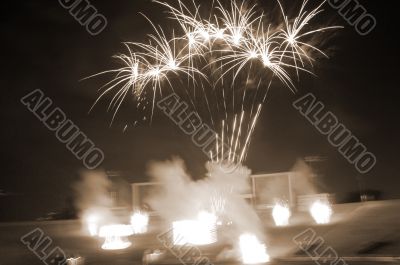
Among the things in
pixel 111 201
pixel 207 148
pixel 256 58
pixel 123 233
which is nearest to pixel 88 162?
pixel 111 201

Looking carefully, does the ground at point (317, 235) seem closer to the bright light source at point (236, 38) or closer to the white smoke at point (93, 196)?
the white smoke at point (93, 196)

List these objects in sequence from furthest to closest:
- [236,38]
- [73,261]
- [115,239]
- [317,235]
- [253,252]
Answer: [236,38]
[115,239]
[317,235]
[73,261]
[253,252]

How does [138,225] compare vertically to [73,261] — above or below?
above

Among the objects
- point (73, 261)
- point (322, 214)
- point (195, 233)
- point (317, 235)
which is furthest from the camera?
point (322, 214)

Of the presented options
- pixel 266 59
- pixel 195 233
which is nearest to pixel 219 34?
pixel 266 59

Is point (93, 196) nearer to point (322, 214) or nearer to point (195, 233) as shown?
point (195, 233)

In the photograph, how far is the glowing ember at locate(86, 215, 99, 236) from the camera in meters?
14.9

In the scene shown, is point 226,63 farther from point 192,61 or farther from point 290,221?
point 290,221

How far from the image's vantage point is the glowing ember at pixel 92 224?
14898 millimetres

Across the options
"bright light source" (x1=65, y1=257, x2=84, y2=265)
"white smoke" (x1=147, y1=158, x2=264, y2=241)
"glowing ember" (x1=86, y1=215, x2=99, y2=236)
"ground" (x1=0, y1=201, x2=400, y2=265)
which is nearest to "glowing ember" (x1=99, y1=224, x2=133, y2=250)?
"ground" (x1=0, y1=201, x2=400, y2=265)

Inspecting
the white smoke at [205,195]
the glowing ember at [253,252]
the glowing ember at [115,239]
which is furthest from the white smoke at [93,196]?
the glowing ember at [253,252]

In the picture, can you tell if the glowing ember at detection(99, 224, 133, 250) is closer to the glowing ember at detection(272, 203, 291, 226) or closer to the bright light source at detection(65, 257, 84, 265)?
the bright light source at detection(65, 257, 84, 265)

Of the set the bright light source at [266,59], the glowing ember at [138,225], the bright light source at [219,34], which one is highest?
the bright light source at [219,34]

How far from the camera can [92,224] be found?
15.5m
